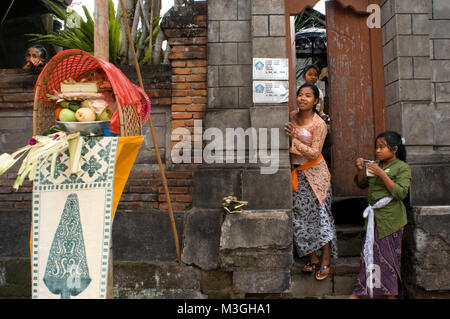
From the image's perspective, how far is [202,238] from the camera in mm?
3875

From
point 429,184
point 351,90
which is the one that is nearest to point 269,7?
point 351,90

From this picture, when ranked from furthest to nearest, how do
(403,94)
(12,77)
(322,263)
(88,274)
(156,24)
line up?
(156,24) < (12,77) < (403,94) < (322,263) < (88,274)

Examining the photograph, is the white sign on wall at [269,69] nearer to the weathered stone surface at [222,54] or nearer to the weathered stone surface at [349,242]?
the weathered stone surface at [222,54]

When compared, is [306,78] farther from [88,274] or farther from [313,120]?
[88,274]

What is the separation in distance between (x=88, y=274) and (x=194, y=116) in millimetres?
2276

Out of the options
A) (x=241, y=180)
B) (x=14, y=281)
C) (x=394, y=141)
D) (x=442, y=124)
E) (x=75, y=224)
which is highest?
(x=442, y=124)

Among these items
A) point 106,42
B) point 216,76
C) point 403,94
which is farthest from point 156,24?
point 403,94

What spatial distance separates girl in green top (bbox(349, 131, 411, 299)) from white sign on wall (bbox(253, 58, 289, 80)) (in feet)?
4.06

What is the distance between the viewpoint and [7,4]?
6734mm

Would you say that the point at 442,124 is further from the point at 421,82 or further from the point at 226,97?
the point at 226,97

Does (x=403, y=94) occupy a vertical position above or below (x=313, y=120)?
above

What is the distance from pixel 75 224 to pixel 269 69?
2.56m

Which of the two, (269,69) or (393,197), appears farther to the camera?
(269,69)

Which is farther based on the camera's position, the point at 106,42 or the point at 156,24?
the point at 156,24
